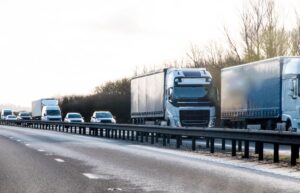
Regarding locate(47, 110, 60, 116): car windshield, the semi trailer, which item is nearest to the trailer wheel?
the semi trailer

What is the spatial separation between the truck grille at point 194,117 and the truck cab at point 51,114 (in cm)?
3560

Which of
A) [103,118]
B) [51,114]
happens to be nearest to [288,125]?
[103,118]

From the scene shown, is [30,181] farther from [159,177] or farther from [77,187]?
[159,177]

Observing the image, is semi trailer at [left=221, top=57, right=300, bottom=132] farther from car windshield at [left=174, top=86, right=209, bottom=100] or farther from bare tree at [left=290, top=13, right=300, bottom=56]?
bare tree at [left=290, top=13, right=300, bottom=56]

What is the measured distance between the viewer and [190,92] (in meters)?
33.7

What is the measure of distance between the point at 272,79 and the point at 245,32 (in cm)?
2776

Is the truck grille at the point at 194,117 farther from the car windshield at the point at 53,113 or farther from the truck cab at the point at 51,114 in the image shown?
the car windshield at the point at 53,113

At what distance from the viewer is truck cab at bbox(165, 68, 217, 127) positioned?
110ft

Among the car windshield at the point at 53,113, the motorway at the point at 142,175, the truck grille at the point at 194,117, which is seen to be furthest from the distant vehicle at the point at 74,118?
the motorway at the point at 142,175

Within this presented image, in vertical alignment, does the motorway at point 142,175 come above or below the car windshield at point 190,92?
below

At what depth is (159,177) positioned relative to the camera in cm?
1297

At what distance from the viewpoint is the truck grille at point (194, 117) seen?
3394 centimetres

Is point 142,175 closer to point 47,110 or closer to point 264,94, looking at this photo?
point 264,94

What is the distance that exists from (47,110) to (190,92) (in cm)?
3772
